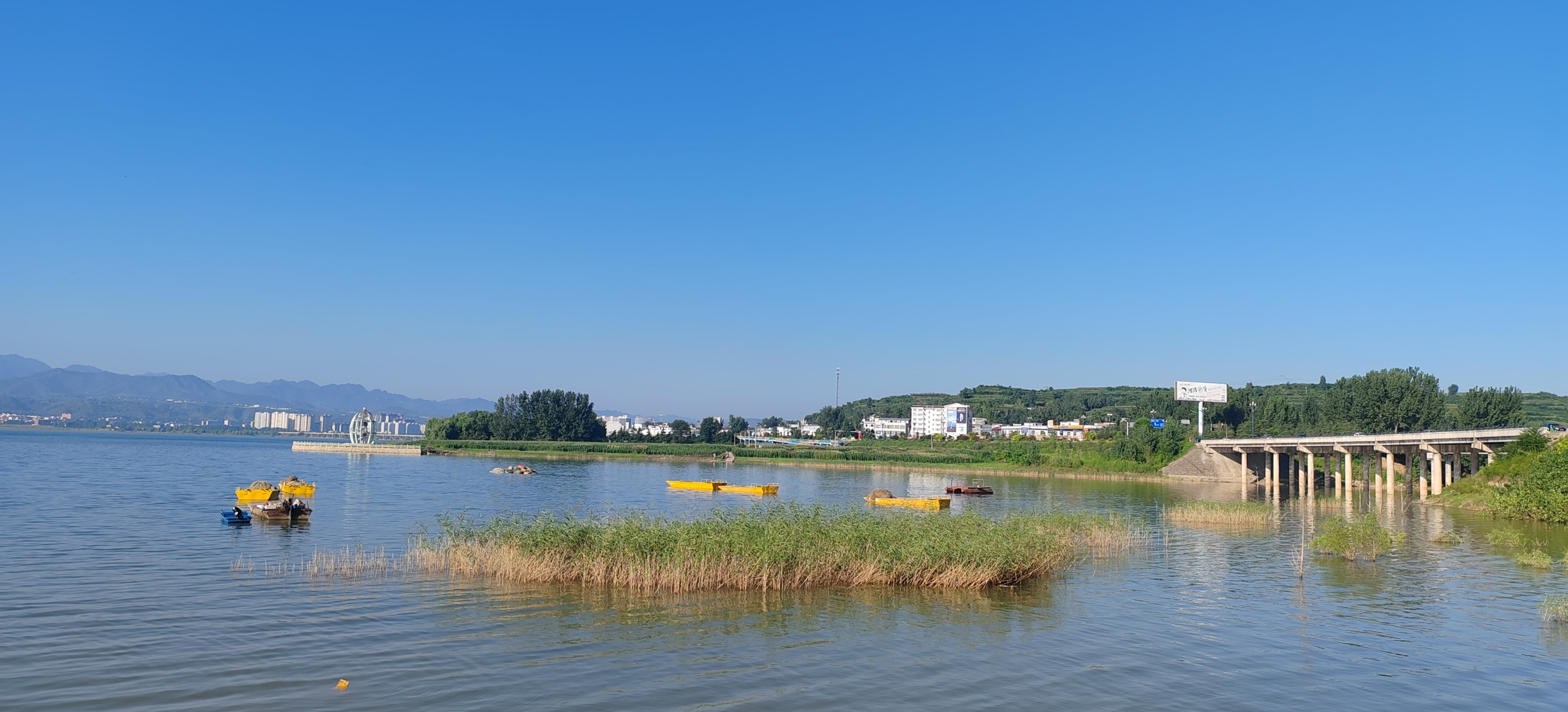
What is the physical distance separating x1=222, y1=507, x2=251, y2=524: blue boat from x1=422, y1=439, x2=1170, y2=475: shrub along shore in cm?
8335

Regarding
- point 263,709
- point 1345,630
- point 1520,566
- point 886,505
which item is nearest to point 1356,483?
point 886,505

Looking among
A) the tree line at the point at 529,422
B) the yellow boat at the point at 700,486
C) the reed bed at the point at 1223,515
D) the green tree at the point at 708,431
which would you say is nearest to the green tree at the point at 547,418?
the tree line at the point at 529,422

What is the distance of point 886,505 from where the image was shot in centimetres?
5809

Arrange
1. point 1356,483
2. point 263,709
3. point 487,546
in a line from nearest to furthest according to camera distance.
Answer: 1. point 263,709
2. point 487,546
3. point 1356,483

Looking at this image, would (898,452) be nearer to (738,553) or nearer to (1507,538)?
(1507,538)

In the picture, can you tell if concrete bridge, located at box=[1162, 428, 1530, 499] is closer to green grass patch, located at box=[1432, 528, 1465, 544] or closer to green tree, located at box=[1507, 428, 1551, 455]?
green tree, located at box=[1507, 428, 1551, 455]

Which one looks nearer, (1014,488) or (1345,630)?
(1345,630)

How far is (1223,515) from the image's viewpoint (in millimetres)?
47094

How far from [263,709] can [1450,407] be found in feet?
539

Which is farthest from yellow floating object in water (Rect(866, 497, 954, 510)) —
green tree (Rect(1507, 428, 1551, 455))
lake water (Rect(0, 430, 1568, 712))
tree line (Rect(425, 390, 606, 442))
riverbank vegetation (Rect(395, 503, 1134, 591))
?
tree line (Rect(425, 390, 606, 442))

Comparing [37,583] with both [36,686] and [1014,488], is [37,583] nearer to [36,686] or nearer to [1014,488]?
[36,686]

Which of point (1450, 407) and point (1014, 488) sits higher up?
point (1450, 407)

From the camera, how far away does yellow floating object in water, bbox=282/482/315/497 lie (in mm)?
57188

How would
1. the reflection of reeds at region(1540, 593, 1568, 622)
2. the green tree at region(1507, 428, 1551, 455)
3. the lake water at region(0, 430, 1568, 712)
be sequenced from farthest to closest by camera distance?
the green tree at region(1507, 428, 1551, 455), the reflection of reeds at region(1540, 593, 1568, 622), the lake water at region(0, 430, 1568, 712)
